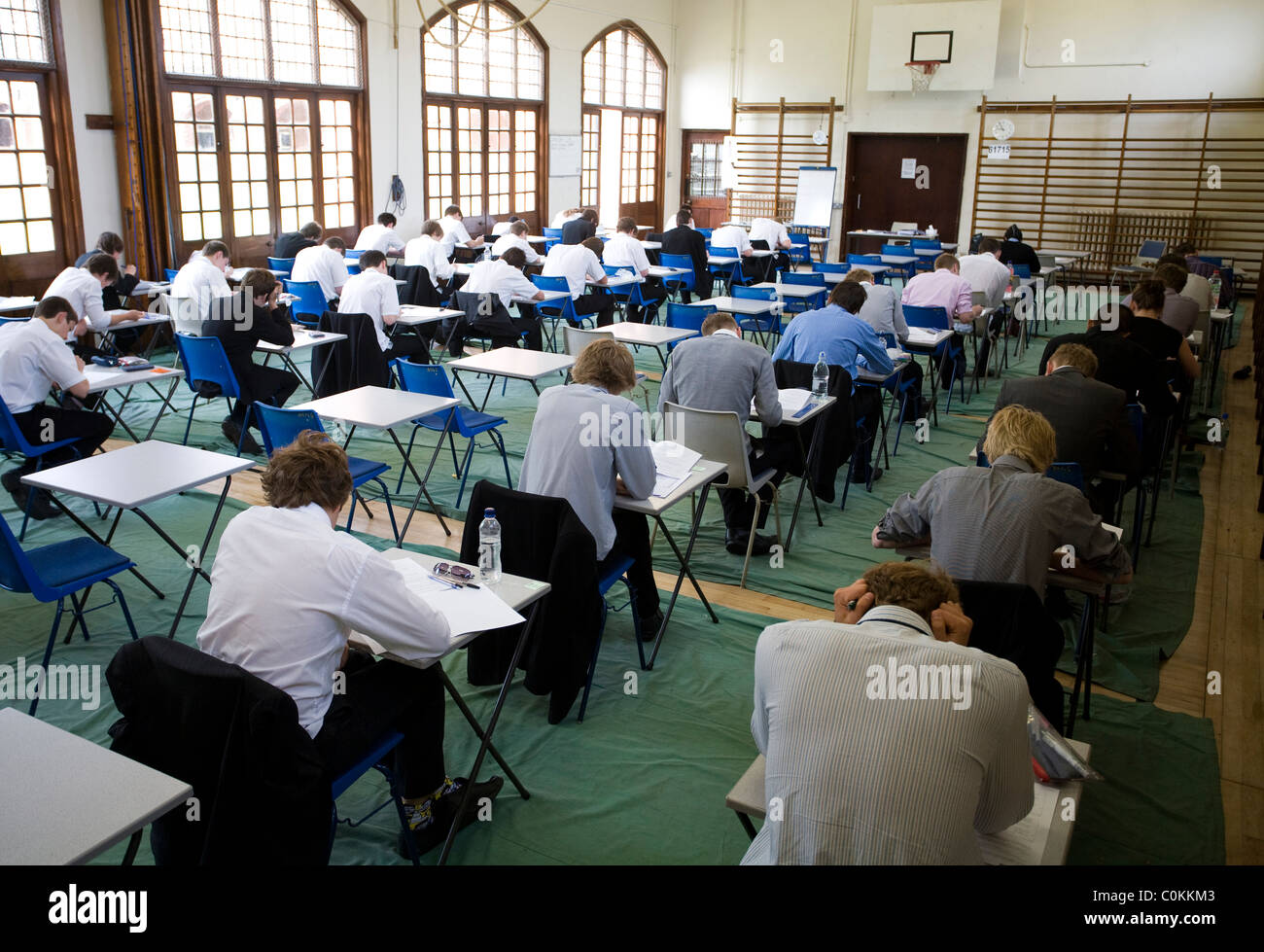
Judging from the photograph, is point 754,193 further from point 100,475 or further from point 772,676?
point 772,676

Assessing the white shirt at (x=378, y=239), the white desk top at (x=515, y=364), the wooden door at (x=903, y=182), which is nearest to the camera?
the white desk top at (x=515, y=364)

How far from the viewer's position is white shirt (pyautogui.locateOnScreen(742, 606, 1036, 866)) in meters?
1.76

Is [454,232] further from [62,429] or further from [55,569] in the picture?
[55,569]

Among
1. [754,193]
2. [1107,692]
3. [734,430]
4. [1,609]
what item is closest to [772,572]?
[734,430]

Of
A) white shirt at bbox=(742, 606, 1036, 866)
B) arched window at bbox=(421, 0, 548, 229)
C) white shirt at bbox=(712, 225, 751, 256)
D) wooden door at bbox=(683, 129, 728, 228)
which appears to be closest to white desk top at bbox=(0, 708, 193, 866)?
white shirt at bbox=(742, 606, 1036, 866)

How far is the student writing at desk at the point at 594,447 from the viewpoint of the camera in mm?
3576

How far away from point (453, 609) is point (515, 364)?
323 centimetres

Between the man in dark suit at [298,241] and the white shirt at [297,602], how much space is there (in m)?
7.72

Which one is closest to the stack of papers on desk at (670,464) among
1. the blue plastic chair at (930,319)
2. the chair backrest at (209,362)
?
the chair backrest at (209,362)

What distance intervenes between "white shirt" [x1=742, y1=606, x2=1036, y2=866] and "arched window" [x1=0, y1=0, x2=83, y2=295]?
893 cm

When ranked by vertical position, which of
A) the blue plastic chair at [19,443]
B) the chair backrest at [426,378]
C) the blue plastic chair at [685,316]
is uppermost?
the blue plastic chair at [685,316]

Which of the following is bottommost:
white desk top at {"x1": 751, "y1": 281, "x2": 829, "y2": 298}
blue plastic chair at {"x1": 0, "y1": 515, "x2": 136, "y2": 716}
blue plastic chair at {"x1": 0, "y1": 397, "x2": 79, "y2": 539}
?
blue plastic chair at {"x1": 0, "y1": 515, "x2": 136, "y2": 716}

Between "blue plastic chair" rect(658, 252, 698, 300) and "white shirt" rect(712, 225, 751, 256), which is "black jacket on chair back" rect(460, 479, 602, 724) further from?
"white shirt" rect(712, 225, 751, 256)

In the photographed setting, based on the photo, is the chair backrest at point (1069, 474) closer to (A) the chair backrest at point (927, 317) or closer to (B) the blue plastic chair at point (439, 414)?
(B) the blue plastic chair at point (439, 414)
